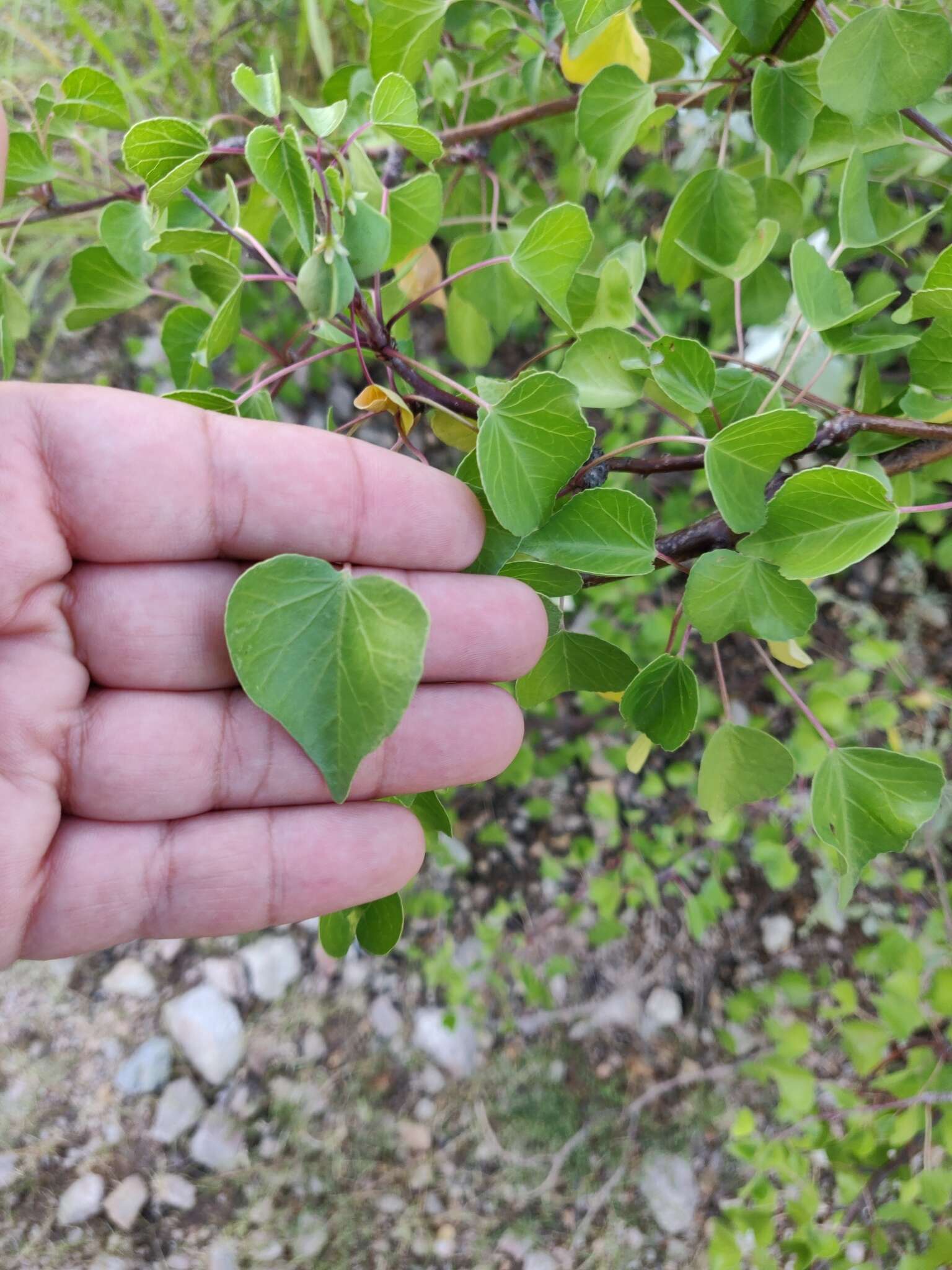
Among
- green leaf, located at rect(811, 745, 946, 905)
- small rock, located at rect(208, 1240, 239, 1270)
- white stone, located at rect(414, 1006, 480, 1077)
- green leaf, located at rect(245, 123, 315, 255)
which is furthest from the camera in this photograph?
white stone, located at rect(414, 1006, 480, 1077)

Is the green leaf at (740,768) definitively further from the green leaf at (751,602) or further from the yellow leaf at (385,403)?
the yellow leaf at (385,403)

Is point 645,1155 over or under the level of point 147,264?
under

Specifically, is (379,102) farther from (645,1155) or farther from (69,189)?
(645,1155)

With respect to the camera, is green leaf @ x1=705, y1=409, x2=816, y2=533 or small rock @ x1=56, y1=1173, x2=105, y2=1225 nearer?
green leaf @ x1=705, y1=409, x2=816, y2=533

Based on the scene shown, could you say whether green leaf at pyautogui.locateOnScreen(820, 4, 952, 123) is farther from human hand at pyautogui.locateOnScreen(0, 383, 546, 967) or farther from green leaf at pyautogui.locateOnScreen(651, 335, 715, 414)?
human hand at pyautogui.locateOnScreen(0, 383, 546, 967)

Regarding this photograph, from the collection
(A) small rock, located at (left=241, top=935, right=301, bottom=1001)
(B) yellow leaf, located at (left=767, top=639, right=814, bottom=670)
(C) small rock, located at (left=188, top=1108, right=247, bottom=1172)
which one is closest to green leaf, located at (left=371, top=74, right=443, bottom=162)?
(B) yellow leaf, located at (left=767, top=639, right=814, bottom=670)

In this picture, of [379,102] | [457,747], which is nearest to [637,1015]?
[457,747]

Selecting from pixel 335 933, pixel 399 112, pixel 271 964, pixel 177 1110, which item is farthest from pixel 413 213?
pixel 177 1110

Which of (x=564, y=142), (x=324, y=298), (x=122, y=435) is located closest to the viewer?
(x=324, y=298)
